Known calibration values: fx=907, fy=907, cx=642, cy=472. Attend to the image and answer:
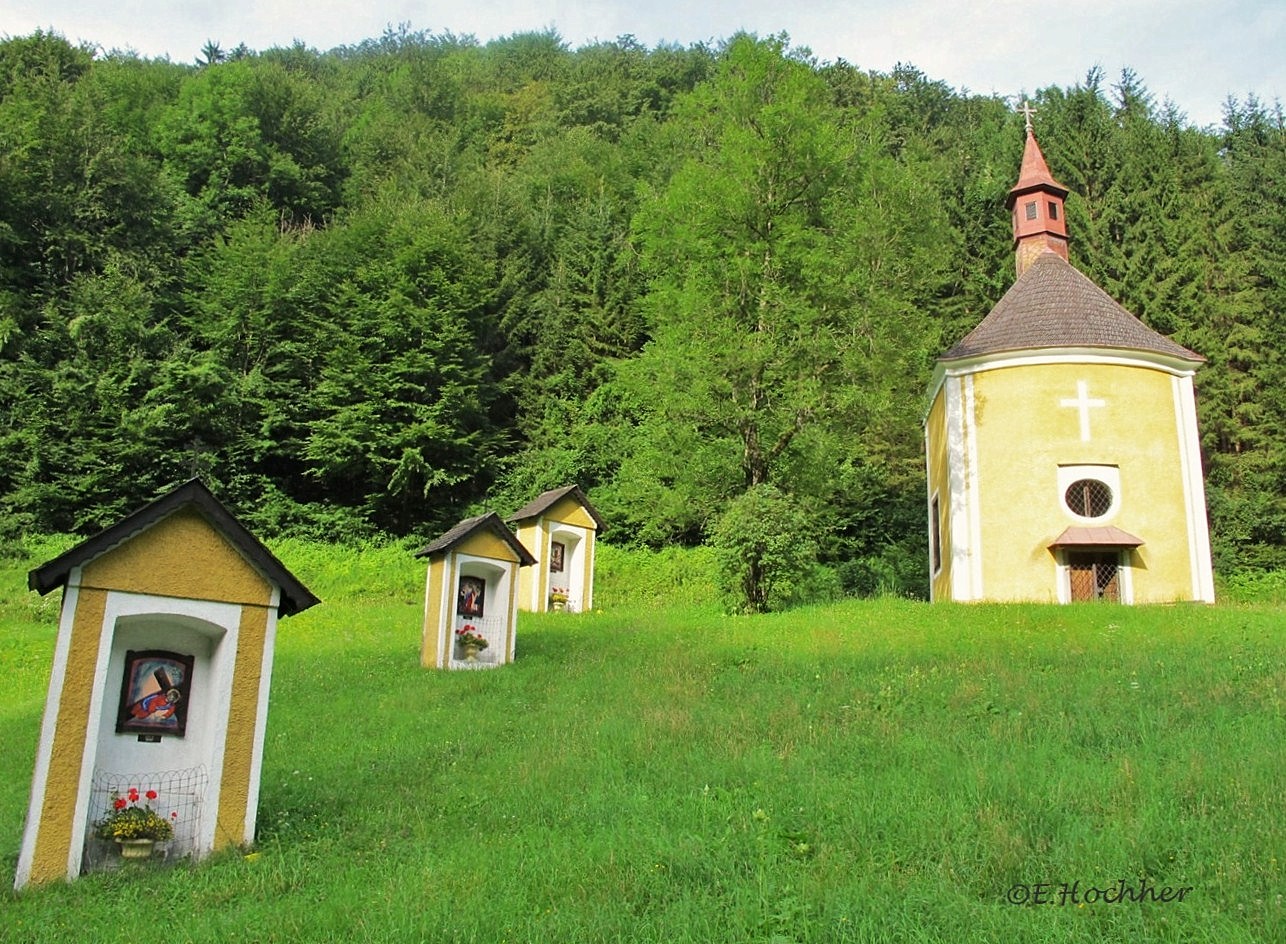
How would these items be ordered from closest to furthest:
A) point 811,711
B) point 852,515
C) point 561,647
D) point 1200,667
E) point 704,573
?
point 811,711
point 1200,667
point 561,647
point 704,573
point 852,515

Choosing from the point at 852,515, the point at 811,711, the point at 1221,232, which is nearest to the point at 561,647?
the point at 811,711

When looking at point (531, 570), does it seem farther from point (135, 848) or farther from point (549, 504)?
point (135, 848)

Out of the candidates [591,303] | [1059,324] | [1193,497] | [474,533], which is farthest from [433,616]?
[591,303]

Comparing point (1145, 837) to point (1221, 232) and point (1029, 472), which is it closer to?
point (1029, 472)

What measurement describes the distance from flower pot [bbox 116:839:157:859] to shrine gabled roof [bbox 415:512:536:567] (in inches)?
310

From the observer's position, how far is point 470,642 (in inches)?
563

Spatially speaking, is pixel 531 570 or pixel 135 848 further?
pixel 531 570

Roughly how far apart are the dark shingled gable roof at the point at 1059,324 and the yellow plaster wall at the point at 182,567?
16.9 meters

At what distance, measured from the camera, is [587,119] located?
50094 millimetres

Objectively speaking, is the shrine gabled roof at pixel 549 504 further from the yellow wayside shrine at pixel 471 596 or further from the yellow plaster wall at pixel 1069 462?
the yellow plaster wall at pixel 1069 462

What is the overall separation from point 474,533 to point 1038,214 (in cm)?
1828

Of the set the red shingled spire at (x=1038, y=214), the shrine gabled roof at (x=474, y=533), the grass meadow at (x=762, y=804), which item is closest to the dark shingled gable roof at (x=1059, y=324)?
the red shingled spire at (x=1038, y=214)

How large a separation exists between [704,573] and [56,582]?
21.5m
